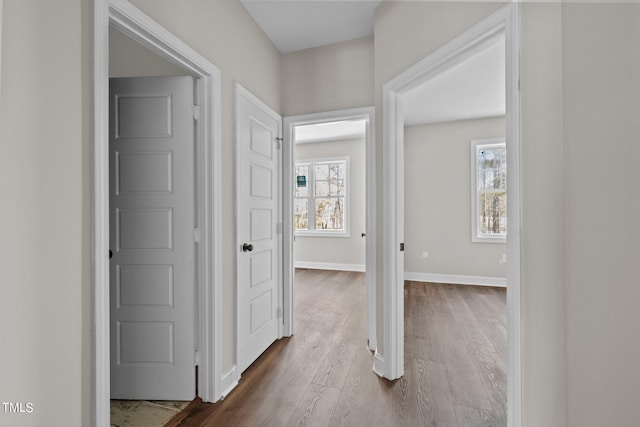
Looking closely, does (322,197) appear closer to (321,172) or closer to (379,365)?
(321,172)

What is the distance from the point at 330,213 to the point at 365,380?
4.48 metres

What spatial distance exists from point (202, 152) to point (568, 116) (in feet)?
5.98

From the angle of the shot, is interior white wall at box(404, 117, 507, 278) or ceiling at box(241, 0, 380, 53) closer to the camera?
ceiling at box(241, 0, 380, 53)

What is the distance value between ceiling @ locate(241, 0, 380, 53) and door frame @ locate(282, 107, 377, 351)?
0.66 meters

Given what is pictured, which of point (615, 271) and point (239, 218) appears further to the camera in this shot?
point (239, 218)

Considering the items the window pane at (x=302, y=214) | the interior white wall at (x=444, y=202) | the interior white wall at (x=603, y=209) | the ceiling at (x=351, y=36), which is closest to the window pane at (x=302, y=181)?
the window pane at (x=302, y=214)

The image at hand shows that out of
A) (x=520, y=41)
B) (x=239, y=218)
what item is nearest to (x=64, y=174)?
(x=239, y=218)

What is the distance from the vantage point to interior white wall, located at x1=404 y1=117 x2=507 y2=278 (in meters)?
5.04

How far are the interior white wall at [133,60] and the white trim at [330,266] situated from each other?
15.9 ft

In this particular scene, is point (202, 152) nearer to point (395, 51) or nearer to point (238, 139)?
point (238, 139)

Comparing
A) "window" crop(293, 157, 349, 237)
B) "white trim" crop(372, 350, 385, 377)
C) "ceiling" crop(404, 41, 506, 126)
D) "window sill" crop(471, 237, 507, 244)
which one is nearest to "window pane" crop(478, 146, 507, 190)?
"ceiling" crop(404, 41, 506, 126)

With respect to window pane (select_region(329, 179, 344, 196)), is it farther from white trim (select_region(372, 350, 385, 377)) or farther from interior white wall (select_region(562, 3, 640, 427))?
interior white wall (select_region(562, 3, 640, 427))

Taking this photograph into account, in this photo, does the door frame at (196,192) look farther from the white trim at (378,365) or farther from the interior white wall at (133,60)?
the white trim at (378,365)

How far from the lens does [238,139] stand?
2.27m
